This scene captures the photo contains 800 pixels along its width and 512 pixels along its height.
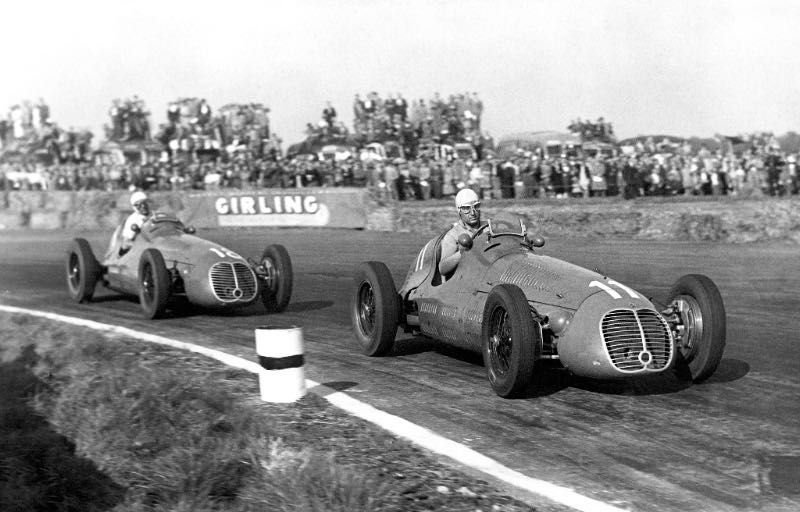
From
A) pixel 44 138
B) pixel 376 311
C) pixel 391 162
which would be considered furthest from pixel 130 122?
pixel 376 311

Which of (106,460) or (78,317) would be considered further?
(78,317)

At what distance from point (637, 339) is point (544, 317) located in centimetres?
68

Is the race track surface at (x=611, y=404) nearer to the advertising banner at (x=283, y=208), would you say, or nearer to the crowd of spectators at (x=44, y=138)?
the advertising banner at (x=283, y=208)

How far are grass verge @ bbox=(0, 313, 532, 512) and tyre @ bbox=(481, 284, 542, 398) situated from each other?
1.14 metres

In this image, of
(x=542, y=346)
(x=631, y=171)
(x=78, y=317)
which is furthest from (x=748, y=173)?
(x=542, y=346)

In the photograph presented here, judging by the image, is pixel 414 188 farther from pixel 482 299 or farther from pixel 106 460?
pixel 106 460

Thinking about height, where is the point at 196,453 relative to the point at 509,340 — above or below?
below

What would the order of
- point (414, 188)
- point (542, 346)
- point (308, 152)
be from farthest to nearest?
point (308, 152), point (414, 188), point (542, 346)

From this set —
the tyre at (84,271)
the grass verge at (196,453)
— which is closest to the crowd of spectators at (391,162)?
the tyre at (84,271)

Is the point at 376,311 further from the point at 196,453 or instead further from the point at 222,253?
the point at 222,253

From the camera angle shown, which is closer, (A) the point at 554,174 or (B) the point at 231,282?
(B) the point at 231,282

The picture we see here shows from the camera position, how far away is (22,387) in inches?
305

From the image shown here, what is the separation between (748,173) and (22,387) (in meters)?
19.1

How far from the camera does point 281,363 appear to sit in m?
6.58
